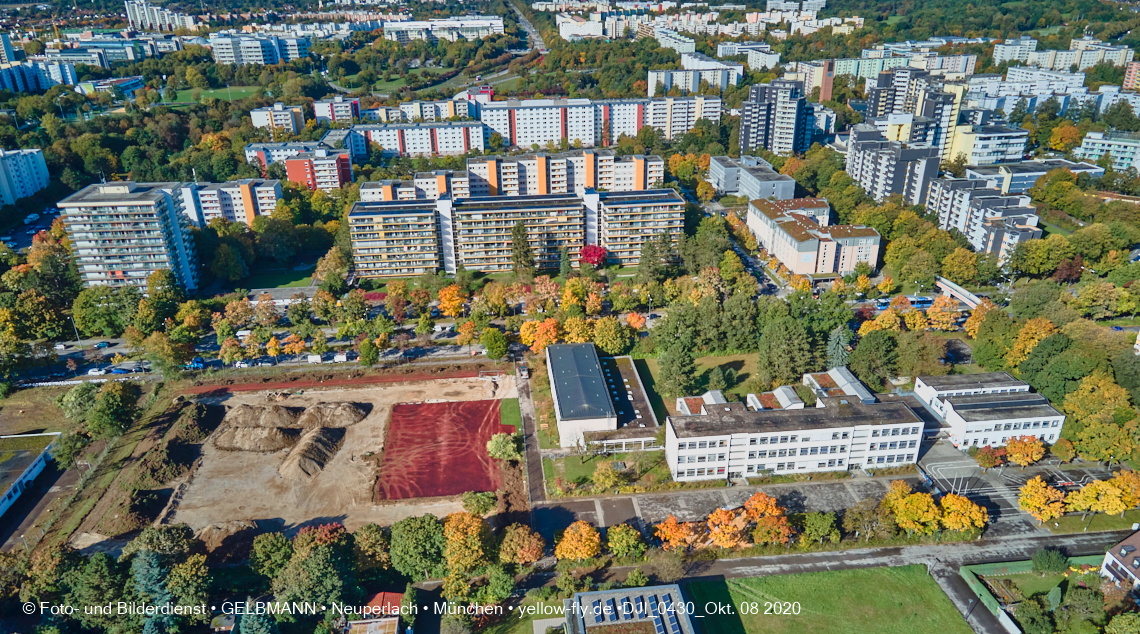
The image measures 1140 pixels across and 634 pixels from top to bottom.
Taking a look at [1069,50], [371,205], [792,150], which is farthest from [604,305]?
[1069,50]

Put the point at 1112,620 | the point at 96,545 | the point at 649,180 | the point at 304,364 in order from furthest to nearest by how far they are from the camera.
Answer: the point at 649,180 → the point at 304,364 → the point at 96,545 → the point at 1112,620

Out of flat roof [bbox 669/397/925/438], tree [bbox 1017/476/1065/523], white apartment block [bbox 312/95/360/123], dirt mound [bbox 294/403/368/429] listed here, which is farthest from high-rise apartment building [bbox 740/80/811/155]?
dirt mound [bbox 294/403/368/429]

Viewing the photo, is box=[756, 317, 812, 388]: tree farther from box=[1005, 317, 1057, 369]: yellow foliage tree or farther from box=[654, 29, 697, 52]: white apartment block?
box=[654, 29, 697, 52]: white apartment block

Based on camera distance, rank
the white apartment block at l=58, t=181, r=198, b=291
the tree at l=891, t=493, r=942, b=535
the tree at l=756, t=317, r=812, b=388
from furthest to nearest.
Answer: the white apartment block at l=58, t=181, r=198, b=291 < the tree at l=756, t=317, r=812, b=388 < the tree at l=891, t=493, r=942, b=535

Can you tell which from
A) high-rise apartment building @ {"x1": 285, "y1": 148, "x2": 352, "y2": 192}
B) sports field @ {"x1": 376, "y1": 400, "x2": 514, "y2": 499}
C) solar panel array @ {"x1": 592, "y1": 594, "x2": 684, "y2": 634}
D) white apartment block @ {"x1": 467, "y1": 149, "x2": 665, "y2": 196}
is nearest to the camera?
solar panel array @ {"x1": 592, "y1": 594, "x2": 684, "y2": 634}

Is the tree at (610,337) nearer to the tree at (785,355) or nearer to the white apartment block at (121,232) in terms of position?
the tree at (785,355)

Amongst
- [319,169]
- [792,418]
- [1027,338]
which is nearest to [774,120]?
[1027,338]

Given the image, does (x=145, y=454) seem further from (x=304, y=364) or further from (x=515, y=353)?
(x=515, y=353)
